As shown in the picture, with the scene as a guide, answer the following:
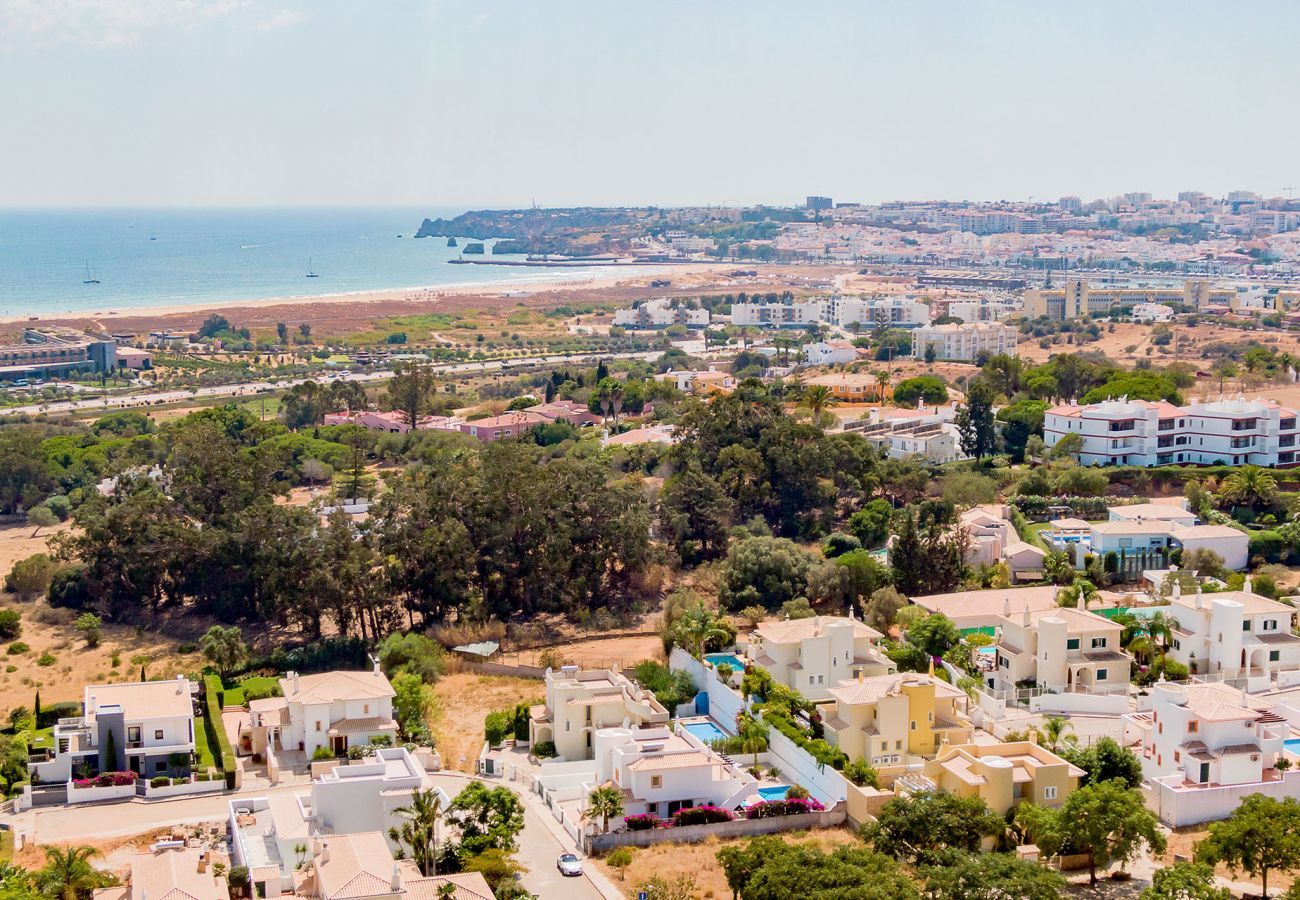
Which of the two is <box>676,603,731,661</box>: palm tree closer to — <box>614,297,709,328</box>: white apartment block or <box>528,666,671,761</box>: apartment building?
<box>528,666,671,761</box>: apartment building

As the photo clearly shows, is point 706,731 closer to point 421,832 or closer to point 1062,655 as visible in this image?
point 1062,655

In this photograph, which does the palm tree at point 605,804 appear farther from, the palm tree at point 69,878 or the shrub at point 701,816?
the palm tree at point 69,878

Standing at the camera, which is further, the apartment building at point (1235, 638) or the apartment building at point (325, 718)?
the apartment building at point (1235, 638)

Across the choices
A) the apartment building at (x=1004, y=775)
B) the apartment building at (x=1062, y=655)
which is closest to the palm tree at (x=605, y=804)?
the apartment building at (x=1004, y=775)

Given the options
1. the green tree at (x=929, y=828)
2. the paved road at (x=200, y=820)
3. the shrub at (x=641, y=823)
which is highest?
the green tree at (x=929, y=828)

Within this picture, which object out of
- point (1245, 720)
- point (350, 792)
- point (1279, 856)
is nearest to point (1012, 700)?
point (1245, 720)

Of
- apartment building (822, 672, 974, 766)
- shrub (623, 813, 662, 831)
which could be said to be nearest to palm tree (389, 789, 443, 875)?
shrub (623, 813, 662, 831)
